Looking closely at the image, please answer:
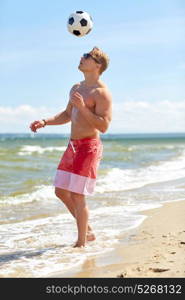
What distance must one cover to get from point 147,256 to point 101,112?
55.4 inches

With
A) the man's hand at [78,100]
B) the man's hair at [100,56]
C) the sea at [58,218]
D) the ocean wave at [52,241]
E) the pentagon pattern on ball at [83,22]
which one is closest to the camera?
the ocean wave at [52,241]

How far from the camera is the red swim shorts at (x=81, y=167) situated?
5.36 m

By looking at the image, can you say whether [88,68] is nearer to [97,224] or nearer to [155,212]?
[97,224]

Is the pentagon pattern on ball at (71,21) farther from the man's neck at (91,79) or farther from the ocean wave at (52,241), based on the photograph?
the ocean wave at (52,241)

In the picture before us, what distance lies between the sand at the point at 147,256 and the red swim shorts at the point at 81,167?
695 mm

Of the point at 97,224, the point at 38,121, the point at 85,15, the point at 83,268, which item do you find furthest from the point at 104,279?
the point at 85,15

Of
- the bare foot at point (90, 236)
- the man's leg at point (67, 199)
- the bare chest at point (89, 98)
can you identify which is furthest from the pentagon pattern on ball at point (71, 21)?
the bare foot at point (90, 236)

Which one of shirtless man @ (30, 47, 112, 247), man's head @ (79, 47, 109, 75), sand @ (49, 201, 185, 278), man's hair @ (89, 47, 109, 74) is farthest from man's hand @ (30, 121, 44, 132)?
sand @ (49, 201, 185, 278)

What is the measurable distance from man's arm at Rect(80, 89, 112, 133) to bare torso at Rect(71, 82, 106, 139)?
0.07 metres

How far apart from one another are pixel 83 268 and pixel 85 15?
270 cm

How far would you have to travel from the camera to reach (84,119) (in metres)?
5.39

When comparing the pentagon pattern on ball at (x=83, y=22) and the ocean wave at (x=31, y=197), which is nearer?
the pentagon pattern on ball at (x=83, y=22)

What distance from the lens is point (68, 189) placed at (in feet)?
17.7

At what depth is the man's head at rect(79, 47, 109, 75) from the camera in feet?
17.7
